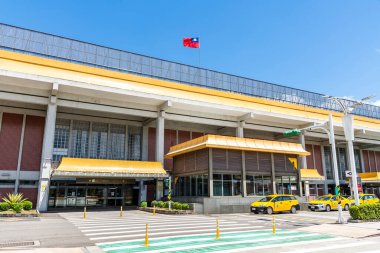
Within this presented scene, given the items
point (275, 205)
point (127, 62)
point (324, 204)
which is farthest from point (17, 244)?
point (127, 62)

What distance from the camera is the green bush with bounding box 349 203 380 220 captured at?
60.5 ft

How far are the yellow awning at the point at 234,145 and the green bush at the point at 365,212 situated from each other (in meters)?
13.2

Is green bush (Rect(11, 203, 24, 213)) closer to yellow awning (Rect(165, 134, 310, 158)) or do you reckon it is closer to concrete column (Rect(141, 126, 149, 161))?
yellow awning (Rect(165, 134, 310, 158))

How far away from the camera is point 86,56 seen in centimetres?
4206

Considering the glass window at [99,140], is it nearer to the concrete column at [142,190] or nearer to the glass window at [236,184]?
the concrete column at [142,190]

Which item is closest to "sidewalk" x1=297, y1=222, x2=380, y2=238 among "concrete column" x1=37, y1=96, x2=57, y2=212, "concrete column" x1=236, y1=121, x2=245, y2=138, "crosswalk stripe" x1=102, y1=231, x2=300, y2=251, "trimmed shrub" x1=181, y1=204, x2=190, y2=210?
"crosswalk stripe" x1=102, y1=231, x2=300, y2=251

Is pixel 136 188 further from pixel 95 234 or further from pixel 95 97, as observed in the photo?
pixel 95 234

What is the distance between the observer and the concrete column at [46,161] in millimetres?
29156

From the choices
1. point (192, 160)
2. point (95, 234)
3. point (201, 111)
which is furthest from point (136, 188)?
point (95, 234)

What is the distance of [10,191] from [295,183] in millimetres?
31235

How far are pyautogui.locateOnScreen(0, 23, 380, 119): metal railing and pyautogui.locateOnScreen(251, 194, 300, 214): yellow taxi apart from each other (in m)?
26.8

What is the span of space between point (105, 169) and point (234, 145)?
13787 mm

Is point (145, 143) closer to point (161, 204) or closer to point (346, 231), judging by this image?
point (161, 204)

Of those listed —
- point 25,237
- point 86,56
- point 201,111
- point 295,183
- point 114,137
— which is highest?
point 86,56
